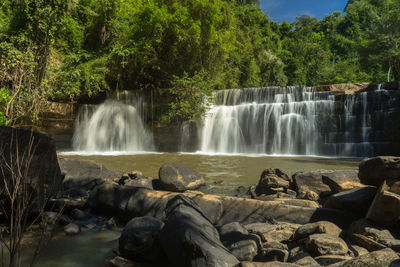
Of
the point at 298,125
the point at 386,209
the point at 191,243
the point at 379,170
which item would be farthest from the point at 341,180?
the point at 298,125

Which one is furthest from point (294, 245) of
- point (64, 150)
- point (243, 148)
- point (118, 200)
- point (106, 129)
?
point (64, 150)

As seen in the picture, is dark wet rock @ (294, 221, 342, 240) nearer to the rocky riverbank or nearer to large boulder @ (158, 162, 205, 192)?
the rocky riverbank

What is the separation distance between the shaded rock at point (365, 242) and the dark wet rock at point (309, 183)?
1.94 meters

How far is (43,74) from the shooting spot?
13.3m

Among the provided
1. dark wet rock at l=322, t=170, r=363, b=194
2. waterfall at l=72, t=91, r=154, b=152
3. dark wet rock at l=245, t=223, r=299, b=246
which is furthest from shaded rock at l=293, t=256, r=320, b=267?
waterfall at l=72, t=91, r=154, b=152

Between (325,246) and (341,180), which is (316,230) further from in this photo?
(341,180)

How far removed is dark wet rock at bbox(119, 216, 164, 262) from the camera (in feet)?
9.11

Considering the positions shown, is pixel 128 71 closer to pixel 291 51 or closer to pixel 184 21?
pixel 184 21

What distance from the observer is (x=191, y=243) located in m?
2.39

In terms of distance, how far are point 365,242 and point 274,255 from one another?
104 cm

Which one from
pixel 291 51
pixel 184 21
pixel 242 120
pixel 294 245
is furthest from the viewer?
pixel 291 51

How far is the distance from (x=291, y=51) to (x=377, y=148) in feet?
91.7

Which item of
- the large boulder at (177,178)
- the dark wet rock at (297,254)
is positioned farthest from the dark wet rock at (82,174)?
the dark wet rock at (297,254)

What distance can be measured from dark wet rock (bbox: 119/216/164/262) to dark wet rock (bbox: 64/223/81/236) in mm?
1147
